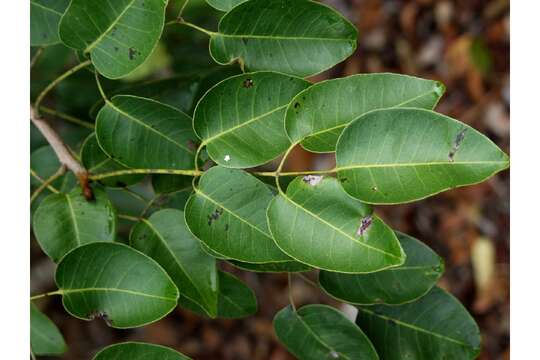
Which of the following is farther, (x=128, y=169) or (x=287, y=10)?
(x=128, y=169)

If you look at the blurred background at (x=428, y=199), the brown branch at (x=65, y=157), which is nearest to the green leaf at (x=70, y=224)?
the brown branch at (x=65, y=157)

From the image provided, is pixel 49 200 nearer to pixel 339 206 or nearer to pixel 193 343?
pixel 339 206

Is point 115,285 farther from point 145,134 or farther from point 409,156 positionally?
point 409,156

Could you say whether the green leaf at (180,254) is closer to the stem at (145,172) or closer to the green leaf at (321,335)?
the stem at (145,172)

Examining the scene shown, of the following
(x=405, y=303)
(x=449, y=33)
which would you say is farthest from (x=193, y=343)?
(x=405, y=303)

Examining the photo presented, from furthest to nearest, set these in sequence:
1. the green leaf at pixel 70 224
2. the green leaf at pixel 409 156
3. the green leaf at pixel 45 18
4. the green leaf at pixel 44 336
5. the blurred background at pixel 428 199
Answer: the blurred background at pixel 428 199 → the green leaf at pixel 44 336 → the green leaf at pixel 45 18 → the green leaf at pixel 70 224 → the green leaf at pixel 409 156

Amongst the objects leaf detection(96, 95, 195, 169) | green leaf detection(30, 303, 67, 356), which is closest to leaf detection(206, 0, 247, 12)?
leaf detection(96, 95, 195, 169)

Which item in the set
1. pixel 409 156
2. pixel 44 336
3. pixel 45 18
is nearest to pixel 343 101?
pixel 409 156
